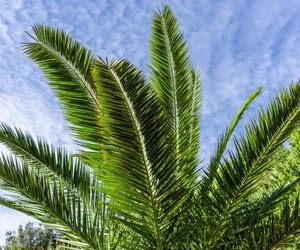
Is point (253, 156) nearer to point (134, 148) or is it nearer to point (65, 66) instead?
point (134, 148)

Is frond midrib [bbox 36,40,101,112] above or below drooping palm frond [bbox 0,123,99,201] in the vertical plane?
above

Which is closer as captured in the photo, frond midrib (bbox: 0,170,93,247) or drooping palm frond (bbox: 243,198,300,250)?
frond midrib (bbox: 0,170,93,247)

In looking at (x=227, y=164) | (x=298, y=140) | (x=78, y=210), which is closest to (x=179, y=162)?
(x=227, y=164)

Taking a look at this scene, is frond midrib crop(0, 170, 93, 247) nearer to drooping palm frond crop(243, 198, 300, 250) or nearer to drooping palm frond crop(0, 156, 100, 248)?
drooping palm frond crop(0, 156, 100, 248)

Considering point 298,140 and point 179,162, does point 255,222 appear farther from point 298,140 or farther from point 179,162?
point 298,140

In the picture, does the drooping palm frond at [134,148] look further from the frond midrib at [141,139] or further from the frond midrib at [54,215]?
the frond midrib at [54,215]

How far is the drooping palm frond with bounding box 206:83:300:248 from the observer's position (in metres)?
4.68

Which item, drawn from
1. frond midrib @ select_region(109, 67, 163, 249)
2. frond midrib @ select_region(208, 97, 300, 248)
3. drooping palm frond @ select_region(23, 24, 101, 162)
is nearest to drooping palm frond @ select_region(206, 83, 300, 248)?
frond midrib @ select_region(208, 97, 300, 248)

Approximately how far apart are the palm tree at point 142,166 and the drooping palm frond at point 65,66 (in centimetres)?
1

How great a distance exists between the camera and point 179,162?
200 inches

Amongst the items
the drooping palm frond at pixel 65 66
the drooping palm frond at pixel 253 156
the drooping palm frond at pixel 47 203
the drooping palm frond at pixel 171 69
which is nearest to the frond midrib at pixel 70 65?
the drooping palm frond at pixel 65 66

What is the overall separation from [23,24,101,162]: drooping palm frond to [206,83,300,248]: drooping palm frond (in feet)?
5.88

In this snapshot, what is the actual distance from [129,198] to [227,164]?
Result: 1088 mm

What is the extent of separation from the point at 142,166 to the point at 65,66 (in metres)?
2.18
